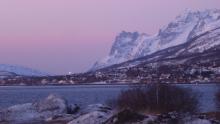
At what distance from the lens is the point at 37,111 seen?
52.0m

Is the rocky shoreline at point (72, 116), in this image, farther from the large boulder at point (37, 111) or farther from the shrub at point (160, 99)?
the shrub at point (160, 99)

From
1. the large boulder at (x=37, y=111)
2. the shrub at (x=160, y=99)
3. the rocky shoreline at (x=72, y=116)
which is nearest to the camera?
the rocky shoreline at (x=72, y=116)

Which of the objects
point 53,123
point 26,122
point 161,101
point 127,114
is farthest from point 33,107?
point 127,114

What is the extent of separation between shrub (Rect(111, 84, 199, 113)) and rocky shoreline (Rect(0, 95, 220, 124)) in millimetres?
1485

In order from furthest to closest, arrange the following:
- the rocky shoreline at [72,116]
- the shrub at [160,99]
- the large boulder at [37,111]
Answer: the large boulder at [37,111], the shrub at [160,99], the rocky shoreline at [72,116]

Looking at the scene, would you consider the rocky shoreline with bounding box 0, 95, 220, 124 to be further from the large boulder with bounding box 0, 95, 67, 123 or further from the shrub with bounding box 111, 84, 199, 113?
the shrub with bounding box 111, 84, 199, 113

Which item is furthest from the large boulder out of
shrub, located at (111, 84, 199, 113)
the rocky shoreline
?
shrub, located at (111, 84, 199, 113)

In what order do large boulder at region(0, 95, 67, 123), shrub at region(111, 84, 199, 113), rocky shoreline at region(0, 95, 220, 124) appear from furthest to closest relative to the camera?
large boulder at region(0, 95, 67, 123) → shrub at region(111, 84, 199, 113) → rocky shoreline at region(0, 95, 220, 124)

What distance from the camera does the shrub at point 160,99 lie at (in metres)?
42.0

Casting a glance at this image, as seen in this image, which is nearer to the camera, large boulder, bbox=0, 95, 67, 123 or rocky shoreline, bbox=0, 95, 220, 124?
rocky shoreline, bbox=0, 95, 220, 124

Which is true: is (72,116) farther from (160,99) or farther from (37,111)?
(160,99)

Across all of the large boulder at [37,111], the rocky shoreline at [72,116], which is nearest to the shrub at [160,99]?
the rocky shoreline at [72,116]

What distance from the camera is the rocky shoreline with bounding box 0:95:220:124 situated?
29.5m

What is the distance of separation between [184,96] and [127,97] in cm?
406
